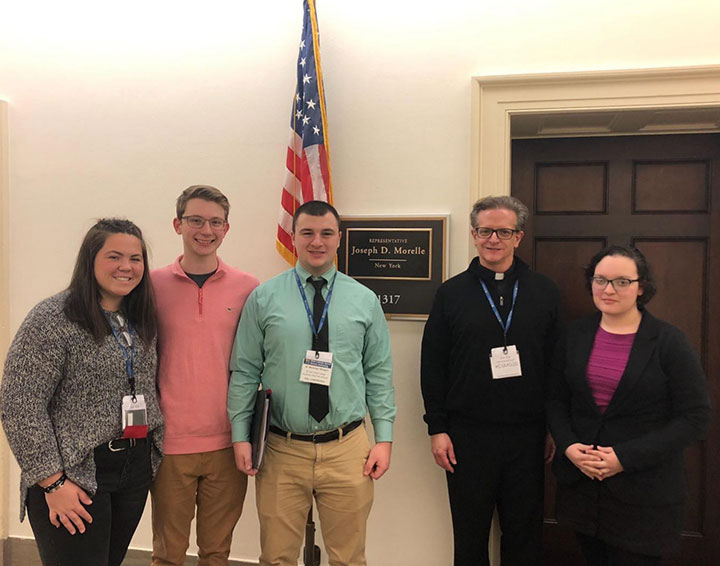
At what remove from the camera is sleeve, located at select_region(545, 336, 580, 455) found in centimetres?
179

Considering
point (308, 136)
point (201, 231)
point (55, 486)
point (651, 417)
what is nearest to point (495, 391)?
point (651, 417)

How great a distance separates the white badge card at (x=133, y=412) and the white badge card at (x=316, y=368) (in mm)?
496

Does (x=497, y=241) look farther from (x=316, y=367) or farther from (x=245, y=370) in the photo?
(x=245, y=370)

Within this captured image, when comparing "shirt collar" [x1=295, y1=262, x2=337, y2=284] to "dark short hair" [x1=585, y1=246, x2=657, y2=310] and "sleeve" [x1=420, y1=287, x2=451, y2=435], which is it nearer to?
"sleeve" [x1=420, y1=287, x2=451, y2=435]

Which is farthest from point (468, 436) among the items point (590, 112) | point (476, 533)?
point (590, 112)

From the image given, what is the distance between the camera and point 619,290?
1.75 m

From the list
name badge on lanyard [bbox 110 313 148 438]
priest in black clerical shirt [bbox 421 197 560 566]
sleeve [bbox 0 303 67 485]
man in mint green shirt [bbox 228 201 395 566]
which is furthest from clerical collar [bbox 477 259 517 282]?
sleeve [bbox 0 303 67 485]

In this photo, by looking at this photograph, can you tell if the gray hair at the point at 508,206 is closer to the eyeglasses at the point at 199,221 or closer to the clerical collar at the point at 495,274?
the clerical collar at the point at 495,274

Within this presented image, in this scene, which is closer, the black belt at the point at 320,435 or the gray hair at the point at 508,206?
the black belt at the point at 320,435

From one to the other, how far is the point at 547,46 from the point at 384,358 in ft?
4.96

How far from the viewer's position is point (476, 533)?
6.57ft

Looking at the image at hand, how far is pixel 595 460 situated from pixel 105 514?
1529mm

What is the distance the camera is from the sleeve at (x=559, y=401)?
179cm

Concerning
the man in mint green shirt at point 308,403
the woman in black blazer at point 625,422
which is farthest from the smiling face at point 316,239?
the woman in black blazer at point 625,422
